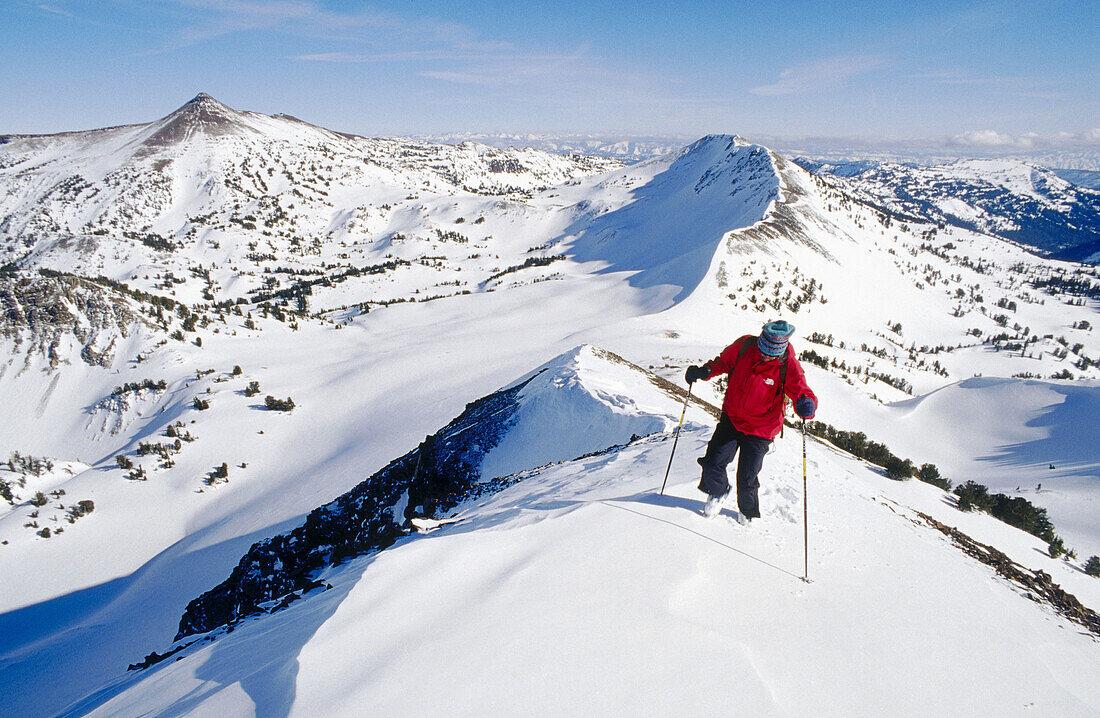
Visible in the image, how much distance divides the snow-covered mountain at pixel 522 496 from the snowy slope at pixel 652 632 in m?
0.03

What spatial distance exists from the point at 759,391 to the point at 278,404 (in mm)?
44902

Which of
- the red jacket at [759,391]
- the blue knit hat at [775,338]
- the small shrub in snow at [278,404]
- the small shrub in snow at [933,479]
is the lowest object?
the small shrub in snow at [278,404]

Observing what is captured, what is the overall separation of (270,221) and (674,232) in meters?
153

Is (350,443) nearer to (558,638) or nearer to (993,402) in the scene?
(558,638)

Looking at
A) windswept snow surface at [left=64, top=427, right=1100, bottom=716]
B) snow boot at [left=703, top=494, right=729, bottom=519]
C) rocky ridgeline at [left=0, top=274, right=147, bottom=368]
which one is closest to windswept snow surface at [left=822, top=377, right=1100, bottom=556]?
Answer: windswept snow surface at [left=64, top=427, right=1100, bottom=716]

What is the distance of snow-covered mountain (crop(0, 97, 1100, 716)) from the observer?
13.8 feet

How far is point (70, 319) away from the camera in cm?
6900

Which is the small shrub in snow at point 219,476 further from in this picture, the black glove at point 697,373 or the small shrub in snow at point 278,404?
the black glove at point 697,373

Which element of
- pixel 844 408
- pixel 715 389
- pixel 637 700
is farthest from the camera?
pixel 844 408

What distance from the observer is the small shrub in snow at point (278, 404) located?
1623 inches

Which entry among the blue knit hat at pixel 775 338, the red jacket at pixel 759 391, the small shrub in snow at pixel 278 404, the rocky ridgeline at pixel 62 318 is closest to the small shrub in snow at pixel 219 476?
the small shrub in snow at pixel 278 404

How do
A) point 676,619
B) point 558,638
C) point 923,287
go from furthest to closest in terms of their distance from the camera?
point 923,287, point 676,619, point 558,638

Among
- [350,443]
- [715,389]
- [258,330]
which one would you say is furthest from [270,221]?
[715,389]

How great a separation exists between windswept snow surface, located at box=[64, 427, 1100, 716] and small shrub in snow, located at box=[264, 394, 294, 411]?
1552 inches
